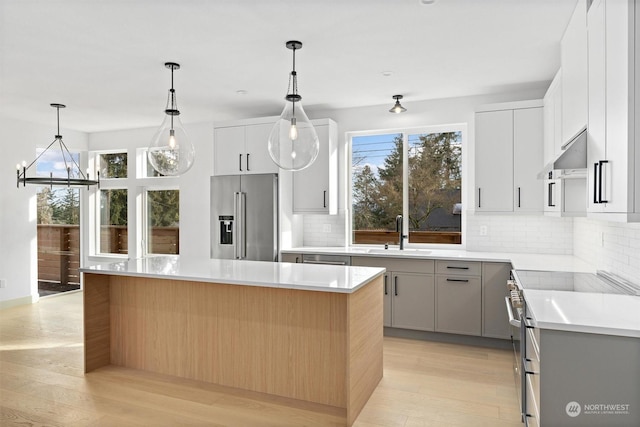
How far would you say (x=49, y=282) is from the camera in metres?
6.63

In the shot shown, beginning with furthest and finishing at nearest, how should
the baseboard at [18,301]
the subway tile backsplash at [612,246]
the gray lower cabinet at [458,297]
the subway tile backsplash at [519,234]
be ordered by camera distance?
the baseboard at [18,301]
the subway tile backsplash at [519,234]
the gray lower cabinet at [458,297]
the subway tile backsplash at [612,246]

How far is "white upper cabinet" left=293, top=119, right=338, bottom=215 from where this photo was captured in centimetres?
502

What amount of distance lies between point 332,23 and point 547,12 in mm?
→ 1387

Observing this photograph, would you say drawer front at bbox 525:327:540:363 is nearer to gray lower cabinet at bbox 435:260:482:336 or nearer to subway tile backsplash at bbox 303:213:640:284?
subway tile backsplash at bbox 303:213:640:284

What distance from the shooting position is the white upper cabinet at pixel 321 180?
5020 millimetres

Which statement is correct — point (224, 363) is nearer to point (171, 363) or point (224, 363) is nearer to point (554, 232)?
point (171, 363)

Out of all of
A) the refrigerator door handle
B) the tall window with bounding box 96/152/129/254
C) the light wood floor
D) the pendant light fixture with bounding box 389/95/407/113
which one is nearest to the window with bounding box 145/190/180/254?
the tall window with bounding box 96/152/129/254

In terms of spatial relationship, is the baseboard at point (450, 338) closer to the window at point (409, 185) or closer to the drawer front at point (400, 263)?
the drawer front at point (400, 263)

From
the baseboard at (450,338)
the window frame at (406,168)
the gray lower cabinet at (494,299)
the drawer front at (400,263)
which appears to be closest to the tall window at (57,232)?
the window frame at (406,168)

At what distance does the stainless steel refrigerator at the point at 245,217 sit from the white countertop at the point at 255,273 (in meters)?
1.31

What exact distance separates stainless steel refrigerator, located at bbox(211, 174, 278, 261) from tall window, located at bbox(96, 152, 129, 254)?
7.58 ft

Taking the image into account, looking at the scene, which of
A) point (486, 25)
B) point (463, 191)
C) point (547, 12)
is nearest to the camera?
point (547, 12)

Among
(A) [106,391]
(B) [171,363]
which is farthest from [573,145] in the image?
(A) [106,391]

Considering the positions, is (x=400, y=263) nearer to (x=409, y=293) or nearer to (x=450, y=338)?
(x=409, y=293)
